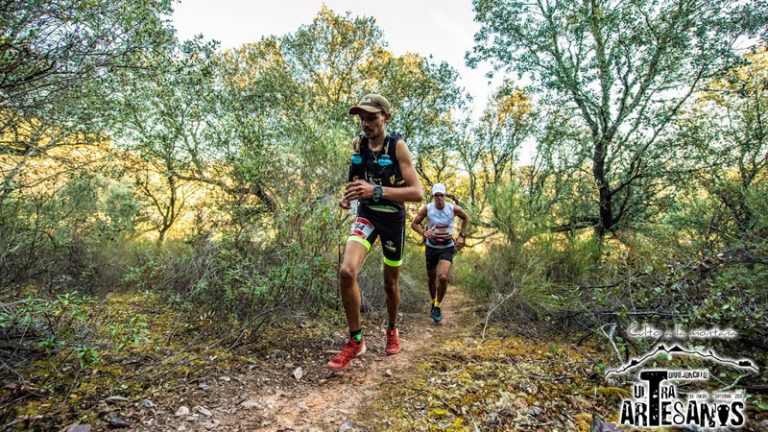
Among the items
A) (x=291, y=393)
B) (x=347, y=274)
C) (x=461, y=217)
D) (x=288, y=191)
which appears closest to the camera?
(x=291, y=393)

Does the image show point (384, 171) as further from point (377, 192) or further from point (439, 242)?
point (439, 242)

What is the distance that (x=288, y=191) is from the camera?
4.57 m

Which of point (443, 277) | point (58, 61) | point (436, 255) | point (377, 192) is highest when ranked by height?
point (58, 61)

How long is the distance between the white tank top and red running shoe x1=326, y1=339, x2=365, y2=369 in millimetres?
2541

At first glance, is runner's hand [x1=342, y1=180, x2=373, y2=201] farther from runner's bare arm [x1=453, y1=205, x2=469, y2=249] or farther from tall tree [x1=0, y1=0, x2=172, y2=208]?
runner's bare arm [x1=453, y1=205, x2=469, y2=249]

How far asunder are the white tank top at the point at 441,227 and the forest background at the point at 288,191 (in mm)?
1044

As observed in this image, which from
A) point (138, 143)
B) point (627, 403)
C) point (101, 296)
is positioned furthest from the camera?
point (138, 143)

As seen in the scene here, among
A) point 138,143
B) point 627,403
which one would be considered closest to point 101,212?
point 138,143

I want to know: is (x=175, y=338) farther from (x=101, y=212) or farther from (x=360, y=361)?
(x=101, y=212)

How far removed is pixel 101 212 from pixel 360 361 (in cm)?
538

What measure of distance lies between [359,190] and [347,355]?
1478mm

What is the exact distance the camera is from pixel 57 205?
4.52 metres

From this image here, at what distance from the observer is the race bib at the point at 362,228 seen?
308 cm

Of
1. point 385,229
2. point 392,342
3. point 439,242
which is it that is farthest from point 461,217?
point 392,342
